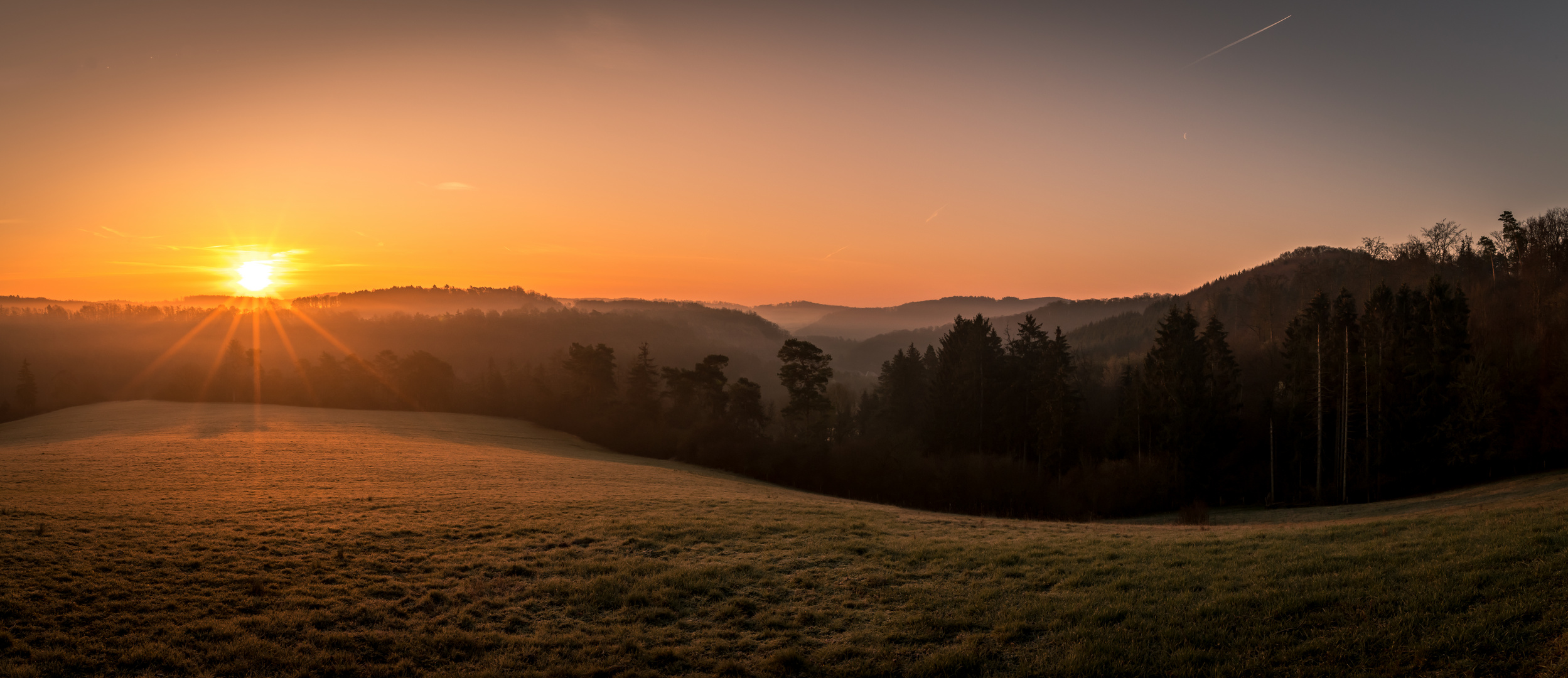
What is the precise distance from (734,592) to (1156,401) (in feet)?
198

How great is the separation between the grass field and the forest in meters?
33.3

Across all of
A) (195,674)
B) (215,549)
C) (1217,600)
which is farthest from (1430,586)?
(215,549)

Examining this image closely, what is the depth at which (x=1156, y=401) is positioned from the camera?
62.3m

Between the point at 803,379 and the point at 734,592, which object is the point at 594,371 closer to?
the point at 803,379

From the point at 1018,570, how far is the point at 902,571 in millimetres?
2532

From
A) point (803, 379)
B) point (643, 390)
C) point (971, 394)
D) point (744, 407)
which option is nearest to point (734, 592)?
point (803, 379)

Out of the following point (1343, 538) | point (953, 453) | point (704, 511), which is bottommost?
point (953, 453)

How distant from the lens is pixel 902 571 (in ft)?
49.8

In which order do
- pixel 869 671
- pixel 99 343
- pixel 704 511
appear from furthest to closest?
pixel 99 343
pixel 704 511
pixel 869 671

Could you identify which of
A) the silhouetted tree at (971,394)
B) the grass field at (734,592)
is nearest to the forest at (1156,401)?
the silhouetted tree at (971,394)

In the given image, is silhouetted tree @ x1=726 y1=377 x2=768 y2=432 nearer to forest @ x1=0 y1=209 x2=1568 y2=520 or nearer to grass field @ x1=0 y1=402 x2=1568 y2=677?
forest @ x1=0 y1=209 x2=1568 y2=520

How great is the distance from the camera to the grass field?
9922mm

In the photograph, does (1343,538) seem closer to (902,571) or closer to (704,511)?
(902,571)

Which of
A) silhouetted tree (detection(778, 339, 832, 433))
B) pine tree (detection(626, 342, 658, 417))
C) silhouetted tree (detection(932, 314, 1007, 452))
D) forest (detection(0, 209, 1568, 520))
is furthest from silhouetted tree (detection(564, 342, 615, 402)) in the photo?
silhouetted tree (detection(932, 314, 1007, 452))
